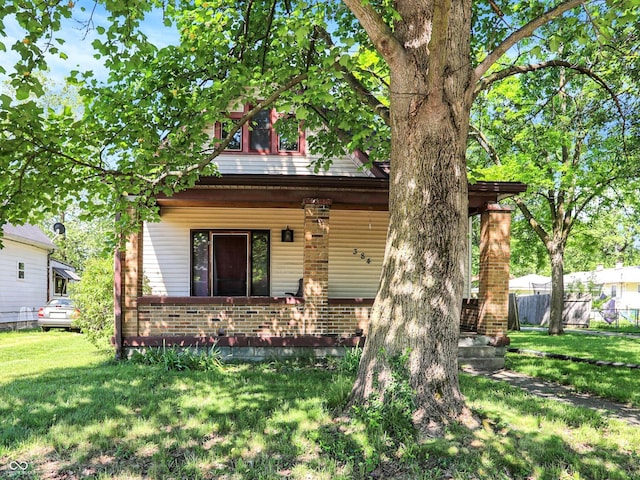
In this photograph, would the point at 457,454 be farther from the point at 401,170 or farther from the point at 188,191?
the point at 188,191

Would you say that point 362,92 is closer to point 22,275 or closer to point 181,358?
point 181,358

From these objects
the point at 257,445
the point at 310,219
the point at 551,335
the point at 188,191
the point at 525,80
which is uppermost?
the point at 525,80

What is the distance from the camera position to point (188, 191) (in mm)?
9508

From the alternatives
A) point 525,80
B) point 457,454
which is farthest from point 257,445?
point 525,80

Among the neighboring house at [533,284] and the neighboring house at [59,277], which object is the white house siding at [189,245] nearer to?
the neighboring house at [59,277]

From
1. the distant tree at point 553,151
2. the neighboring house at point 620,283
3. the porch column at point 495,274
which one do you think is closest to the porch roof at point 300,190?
the porch column at point 495,274

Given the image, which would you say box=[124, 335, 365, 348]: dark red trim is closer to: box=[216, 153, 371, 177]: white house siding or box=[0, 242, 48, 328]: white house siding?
box=[216, 153, 371, 177]: white house siding

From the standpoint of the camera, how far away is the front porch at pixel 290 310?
9.07 m

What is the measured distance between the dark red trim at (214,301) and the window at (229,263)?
2536mm

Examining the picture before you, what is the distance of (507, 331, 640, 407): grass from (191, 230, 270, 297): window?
6262mm

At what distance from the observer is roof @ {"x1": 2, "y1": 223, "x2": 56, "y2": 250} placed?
17941 mm

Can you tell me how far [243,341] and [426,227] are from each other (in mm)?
5493

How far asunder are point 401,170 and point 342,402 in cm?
263

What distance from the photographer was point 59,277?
26.7 meters
